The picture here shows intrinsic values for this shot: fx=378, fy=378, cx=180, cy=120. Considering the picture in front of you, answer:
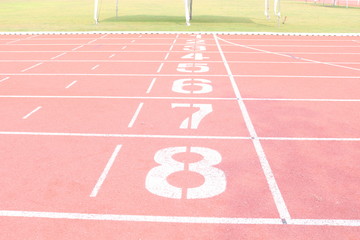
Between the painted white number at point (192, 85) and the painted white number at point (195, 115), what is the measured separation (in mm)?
1331

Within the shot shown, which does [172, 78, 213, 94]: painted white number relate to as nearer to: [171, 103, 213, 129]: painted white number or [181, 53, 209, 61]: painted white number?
[171, 103, 213, 129]: painted white number

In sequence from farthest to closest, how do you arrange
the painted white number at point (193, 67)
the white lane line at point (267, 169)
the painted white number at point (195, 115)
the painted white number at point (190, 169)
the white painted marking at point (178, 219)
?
the painted white number at point (193, 67) < the painted white number at point (195, 115) < the painted white number at point (190, 169) < the white lane line at point (267, 169) < the white painted marking at point (178, 219)

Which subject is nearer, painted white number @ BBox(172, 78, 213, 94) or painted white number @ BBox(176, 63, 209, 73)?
painted white number @ BBox(172, 78, 213, 94)

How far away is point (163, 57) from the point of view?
16891 mm

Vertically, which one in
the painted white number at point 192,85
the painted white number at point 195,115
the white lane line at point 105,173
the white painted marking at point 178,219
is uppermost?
the painted white number at point 192,85

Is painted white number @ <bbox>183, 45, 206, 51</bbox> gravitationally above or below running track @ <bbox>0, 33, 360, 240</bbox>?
above

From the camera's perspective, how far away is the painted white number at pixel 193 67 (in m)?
14.2

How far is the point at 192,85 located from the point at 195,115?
3.03 metres

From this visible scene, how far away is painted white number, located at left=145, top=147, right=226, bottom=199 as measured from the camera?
5.71 metres

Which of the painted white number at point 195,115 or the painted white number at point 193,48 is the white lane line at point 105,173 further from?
the painted white number at point 193,48

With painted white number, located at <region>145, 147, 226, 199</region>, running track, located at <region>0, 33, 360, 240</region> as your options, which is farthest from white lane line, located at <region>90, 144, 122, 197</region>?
painted white number, located at <region>145, 147, 226, 199</region>

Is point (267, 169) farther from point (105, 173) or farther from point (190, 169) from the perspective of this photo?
point (105, 173)

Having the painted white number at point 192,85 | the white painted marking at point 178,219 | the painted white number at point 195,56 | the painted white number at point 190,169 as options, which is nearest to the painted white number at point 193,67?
the painted white number at point 195,56

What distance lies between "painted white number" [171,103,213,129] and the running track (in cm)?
5
